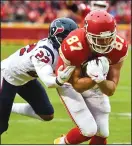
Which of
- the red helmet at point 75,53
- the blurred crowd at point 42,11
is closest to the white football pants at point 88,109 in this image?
the red helmet at point 75,53

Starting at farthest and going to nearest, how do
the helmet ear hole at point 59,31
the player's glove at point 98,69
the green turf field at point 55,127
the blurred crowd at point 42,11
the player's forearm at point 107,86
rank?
the blurred crowd at point 42,11 → the green turf field at point 55,127 → the helmet ear hole at point 59,31 → the player's forearm at point 107,86 → the player's glove at point 98,69

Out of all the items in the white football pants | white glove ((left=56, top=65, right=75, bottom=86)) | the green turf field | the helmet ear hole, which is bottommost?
the green turf field

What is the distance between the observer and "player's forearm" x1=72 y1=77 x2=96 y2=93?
414 centimetres

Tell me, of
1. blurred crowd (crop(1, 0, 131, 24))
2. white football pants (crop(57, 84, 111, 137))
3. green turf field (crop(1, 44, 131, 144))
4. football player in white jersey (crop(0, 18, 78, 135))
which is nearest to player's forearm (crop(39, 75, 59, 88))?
football player in white jersey (crop(0, 18, 78, 135))

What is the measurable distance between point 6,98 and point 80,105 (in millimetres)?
725

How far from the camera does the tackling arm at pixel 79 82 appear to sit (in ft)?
13.6

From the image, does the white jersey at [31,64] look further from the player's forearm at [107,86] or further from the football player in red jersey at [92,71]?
the player's forearm at [107,86]

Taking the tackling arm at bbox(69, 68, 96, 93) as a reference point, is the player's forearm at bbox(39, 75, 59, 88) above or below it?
below

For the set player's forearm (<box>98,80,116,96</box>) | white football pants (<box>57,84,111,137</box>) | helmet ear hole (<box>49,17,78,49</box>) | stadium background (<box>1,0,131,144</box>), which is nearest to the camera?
player's forearm (<box>98,80,116,96</box>)

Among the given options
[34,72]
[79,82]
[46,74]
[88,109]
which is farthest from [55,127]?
[79,82]

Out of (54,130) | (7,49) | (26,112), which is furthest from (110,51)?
(7,49)

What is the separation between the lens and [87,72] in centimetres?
405

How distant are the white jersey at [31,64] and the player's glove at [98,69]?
471 mm

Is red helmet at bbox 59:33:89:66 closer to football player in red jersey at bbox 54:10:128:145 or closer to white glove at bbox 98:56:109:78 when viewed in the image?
football player in red jersey at bbox 54:10:128:145
